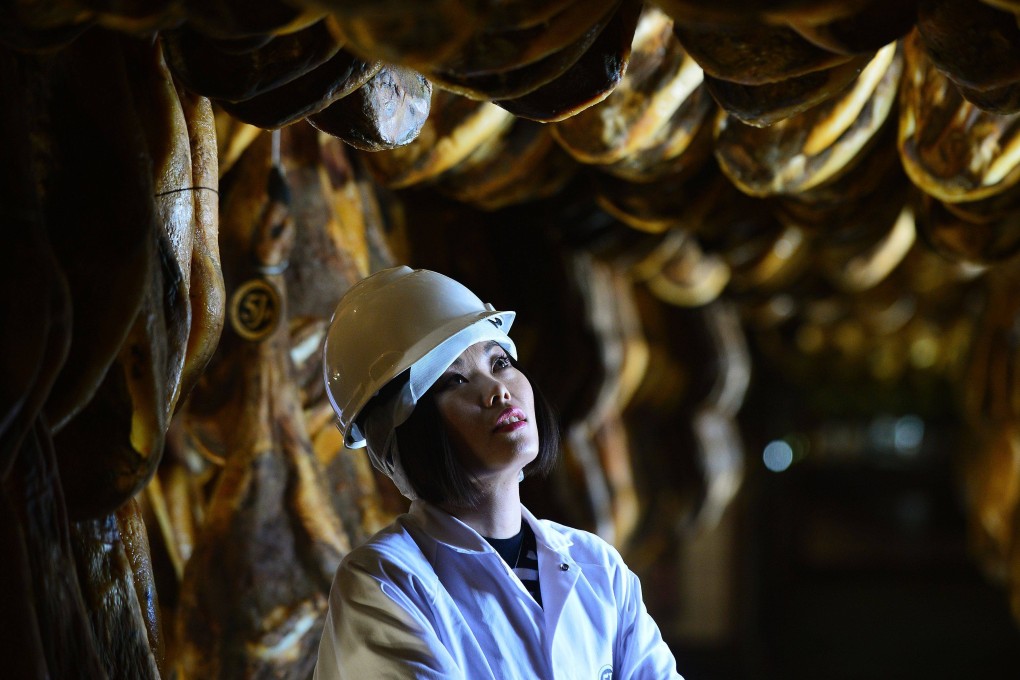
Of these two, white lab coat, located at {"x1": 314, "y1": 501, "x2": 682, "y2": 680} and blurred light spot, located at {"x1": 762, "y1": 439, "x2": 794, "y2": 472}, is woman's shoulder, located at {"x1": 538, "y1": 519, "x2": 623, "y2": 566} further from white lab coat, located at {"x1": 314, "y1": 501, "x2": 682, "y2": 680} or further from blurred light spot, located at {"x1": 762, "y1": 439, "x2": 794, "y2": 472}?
blurred light spot, located at {"x1": 762, "y1": 439, "x2": 794, "y2": 472}

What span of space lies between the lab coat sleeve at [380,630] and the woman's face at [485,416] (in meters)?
0.10

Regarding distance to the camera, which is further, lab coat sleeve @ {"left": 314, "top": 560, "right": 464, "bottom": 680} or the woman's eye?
the woman's eye

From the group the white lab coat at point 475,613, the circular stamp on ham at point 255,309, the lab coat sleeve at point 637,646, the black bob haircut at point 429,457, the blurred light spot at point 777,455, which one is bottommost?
the blurred light spot at point 777,455

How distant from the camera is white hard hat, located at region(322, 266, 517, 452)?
90 cm

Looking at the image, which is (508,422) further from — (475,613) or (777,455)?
(777,455)

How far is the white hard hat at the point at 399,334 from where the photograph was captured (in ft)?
2.94

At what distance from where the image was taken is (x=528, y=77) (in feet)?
2.03

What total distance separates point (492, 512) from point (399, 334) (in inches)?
6.1

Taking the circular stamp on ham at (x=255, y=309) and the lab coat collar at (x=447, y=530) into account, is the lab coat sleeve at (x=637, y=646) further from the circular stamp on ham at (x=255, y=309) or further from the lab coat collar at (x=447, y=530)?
the circular stamp on ham at (x=255, y=309)

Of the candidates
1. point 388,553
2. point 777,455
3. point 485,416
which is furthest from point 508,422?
point 777,455

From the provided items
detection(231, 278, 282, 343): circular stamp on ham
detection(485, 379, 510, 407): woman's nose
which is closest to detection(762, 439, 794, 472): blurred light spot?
detection(231, 278, 282, 343): circular stamp on ham

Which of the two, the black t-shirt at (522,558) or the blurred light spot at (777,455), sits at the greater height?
the black t-shirt at (522,558)

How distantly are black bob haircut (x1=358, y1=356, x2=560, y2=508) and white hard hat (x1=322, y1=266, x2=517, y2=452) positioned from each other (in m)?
0.01

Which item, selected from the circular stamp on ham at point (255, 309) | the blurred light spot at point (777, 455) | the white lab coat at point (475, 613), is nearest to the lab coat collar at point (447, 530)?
the white lab coat at point (475, 613)
